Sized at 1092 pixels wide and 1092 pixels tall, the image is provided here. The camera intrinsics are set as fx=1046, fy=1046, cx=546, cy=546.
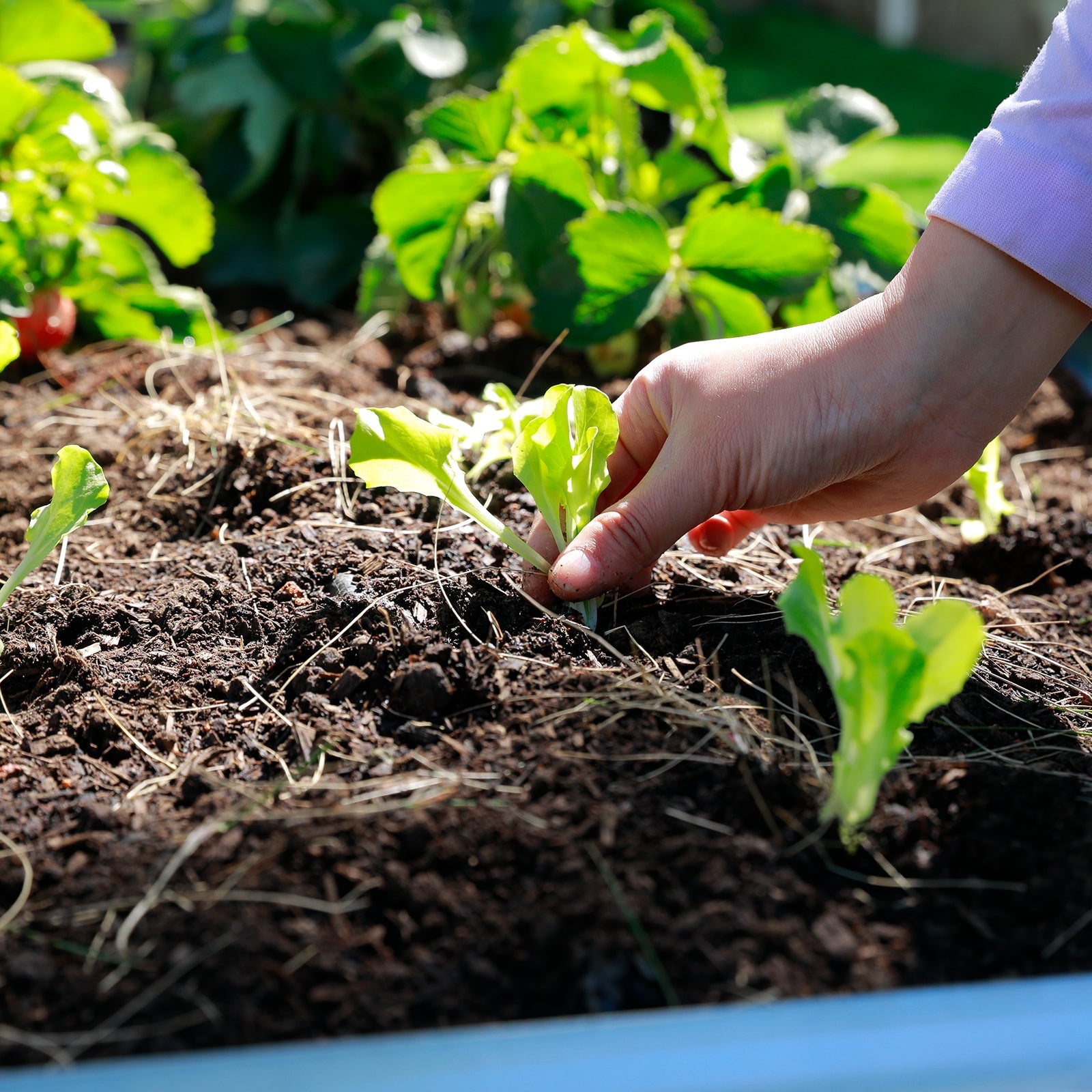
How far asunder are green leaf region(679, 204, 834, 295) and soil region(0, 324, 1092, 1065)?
18.6 inches

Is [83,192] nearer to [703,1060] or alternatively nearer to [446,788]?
[446,788]

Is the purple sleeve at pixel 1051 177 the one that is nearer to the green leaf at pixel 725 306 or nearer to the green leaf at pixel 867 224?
the green leaf at pixel 725 306

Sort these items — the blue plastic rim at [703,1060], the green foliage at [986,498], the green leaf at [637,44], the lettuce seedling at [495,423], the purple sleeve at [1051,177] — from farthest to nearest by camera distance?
the green leaf at [637,44] → the green foliage at [986,498] → the lettuce seedling at [495,423] → the purple sleeve at [1051,177] → the blue plastic rim at [703,1060]

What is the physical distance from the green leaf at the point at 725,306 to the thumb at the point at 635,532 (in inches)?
26.1

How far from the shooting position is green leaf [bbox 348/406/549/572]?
1082 mm

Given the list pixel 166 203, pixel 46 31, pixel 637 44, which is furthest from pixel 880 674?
pixel 46 31

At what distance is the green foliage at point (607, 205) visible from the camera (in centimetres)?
168

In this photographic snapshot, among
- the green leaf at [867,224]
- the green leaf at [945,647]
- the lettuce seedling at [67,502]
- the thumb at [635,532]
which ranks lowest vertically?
the lettuce seedling at [67,502]

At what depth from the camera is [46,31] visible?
6.92ft

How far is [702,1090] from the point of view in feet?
1.78

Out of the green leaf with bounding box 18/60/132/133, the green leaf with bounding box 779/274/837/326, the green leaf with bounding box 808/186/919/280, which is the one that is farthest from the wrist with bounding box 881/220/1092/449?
the green leaf with bounding box 18/60/132/133

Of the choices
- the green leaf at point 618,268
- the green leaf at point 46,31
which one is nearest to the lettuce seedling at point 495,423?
the green leaf at point 618,268

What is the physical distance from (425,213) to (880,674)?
132cm

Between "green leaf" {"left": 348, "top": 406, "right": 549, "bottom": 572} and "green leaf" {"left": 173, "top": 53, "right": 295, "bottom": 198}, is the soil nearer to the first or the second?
"green leaf" {"left": 348, "top": 406, "right": 549, "bottom": 572}
